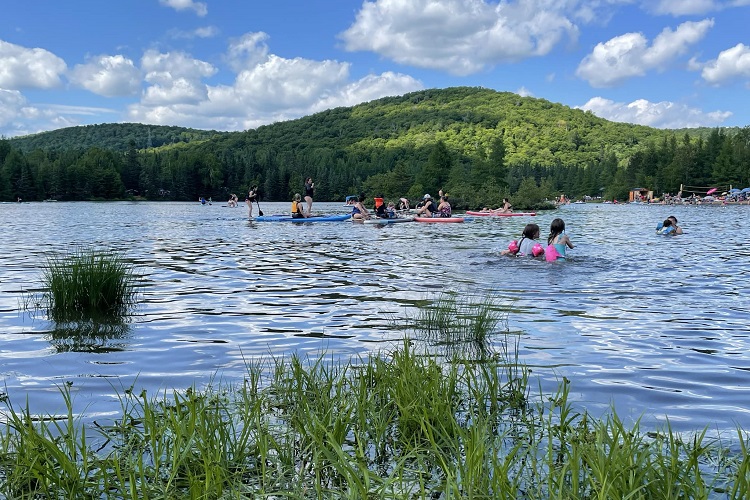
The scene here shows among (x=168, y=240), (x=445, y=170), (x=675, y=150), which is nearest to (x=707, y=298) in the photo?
(x=168, y=240)

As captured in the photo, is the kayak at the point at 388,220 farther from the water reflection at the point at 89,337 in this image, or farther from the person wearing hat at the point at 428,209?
the water reflection at the point at 89,337

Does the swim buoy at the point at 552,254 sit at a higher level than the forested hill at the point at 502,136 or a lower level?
lower

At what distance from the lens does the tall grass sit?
3125 mm

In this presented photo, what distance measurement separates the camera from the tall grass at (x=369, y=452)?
3.12 m

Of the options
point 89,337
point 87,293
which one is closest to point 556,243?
point 87,293

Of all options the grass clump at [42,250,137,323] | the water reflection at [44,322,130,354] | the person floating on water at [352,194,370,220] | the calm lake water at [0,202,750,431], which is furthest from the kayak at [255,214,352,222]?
the water reflection at [44,322,130,354]

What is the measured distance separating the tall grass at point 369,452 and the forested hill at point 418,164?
70.3 metres

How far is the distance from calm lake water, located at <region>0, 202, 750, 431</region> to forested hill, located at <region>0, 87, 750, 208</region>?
197ft

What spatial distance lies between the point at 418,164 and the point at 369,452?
146 meters

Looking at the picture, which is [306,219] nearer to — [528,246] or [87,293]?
[528,246]

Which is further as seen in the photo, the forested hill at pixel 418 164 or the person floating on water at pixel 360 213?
the forested hill at pixel 418 164

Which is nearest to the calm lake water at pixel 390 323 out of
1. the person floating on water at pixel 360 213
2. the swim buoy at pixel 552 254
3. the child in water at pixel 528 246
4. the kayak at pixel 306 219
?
the swim buoy at pixel 552 254

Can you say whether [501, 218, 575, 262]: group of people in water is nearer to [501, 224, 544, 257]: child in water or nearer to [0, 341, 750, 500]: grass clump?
[501, 224, 544, 257]: child in water

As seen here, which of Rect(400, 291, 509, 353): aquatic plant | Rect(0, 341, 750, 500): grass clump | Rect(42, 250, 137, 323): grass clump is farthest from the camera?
Rect(42, 250, 137, 323): grass clump
